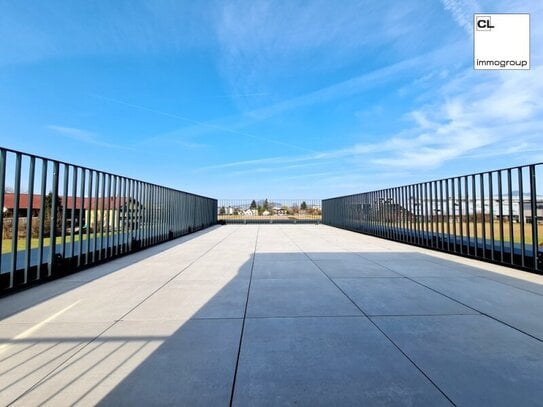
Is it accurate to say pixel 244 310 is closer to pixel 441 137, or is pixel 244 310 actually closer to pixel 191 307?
pixel 191 307

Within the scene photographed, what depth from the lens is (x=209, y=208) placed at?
1628cm

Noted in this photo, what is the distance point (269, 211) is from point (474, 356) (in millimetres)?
19230

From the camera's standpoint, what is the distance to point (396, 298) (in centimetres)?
311

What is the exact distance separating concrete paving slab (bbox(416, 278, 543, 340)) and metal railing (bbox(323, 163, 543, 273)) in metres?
1.46

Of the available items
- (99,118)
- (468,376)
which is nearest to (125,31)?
(99,118)

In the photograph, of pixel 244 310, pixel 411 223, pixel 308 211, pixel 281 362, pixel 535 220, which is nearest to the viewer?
pixel 281 362

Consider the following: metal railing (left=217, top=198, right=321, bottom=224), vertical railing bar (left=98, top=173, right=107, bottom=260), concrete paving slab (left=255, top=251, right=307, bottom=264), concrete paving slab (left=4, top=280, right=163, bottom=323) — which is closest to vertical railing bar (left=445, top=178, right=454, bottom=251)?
concrete paving slab (left=255, top=251, right=307, bottom=264)

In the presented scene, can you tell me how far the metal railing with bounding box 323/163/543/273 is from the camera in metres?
4.40

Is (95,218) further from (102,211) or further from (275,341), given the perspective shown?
(275,341)

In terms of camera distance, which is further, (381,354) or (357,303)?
(357,303)

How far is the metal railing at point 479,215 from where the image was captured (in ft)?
14.5

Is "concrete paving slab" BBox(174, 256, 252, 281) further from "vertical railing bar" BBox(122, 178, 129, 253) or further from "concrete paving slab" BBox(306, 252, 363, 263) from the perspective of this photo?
"vertical railing bar" BBox(122, 178, 129, 253)

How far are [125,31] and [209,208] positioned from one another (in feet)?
32.3

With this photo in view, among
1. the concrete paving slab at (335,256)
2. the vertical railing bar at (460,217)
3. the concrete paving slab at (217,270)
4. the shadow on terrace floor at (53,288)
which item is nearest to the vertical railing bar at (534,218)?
the vertical railing bar at (460,217)
